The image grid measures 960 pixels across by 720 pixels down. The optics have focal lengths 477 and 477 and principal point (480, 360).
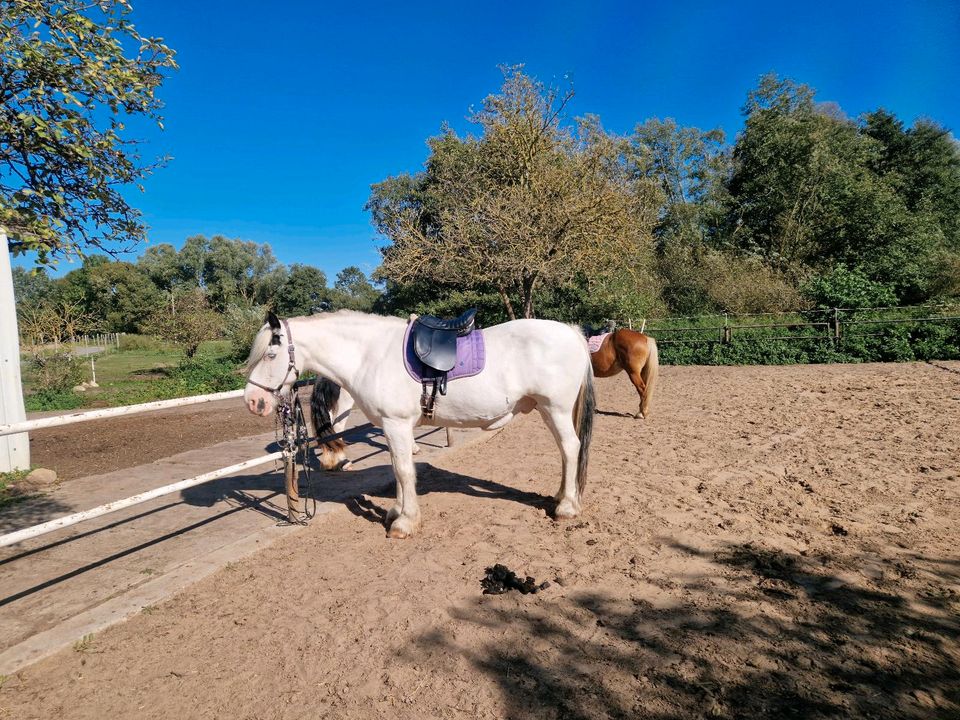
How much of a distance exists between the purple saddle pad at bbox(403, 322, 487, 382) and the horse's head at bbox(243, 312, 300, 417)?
0.91 m

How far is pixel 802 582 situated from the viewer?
9.23 feet

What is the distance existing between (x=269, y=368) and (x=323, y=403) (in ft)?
5.21

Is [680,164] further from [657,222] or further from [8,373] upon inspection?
[8,373]

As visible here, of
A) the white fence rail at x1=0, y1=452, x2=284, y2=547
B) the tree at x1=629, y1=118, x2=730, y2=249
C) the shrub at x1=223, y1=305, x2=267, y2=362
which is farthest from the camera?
the tree at x1=629, y1=118, x2=730, y2=249

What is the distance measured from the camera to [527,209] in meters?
13.0

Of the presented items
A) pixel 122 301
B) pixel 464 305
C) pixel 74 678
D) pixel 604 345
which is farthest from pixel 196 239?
pixel 74 678

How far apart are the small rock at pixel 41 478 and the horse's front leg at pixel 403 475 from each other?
4922 mm

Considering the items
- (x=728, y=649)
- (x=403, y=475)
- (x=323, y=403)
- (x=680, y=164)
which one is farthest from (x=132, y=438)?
(x=680, y=164)

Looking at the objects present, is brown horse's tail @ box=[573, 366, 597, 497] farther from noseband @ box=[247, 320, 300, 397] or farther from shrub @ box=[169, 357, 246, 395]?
shrub @ box=[169, 357, 246, 395]

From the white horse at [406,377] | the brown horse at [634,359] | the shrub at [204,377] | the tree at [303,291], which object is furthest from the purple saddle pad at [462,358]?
the tree at [303,291]

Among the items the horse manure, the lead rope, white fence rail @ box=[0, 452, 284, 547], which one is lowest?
the horse manure

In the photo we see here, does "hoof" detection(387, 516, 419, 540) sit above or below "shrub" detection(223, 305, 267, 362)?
below

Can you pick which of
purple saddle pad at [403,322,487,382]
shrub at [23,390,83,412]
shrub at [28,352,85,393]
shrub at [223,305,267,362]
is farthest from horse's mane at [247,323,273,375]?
shrub at [223,305,267,362]

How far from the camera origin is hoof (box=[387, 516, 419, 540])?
3.83 meters
